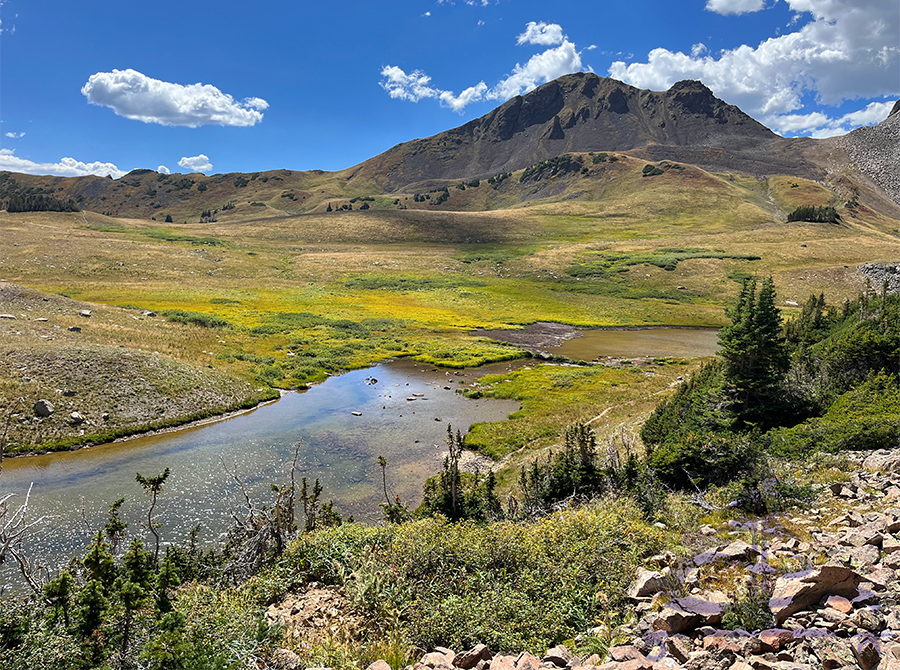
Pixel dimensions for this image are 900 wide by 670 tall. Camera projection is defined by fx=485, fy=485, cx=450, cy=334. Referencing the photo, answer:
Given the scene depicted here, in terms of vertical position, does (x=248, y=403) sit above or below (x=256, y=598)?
below

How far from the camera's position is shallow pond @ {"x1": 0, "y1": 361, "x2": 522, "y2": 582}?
2012 centimetres

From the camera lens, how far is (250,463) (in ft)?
85.5

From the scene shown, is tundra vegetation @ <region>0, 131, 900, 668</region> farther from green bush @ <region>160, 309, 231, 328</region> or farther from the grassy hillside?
the grassy hillside

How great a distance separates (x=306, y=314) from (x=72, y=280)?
145 ft

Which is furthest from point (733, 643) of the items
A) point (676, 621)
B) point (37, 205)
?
point (37, 205)

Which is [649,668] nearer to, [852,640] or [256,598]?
[852,640]

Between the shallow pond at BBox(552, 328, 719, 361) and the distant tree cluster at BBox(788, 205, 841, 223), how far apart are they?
10334 cm

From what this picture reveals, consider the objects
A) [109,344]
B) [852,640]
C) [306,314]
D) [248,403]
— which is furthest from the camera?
[306,314]

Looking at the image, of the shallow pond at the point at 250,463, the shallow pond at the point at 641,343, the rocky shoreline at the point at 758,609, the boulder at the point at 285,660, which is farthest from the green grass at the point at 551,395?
the boulder at the point at 285,660

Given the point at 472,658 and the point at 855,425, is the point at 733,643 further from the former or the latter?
the point at 855,425

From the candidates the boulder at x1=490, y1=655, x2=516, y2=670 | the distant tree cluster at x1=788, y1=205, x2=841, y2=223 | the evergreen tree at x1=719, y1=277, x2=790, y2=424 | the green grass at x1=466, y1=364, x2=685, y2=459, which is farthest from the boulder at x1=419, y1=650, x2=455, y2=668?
the distant tree cluster at x1=788, y1=205, x2=841, y2=223

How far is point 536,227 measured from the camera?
558 feet

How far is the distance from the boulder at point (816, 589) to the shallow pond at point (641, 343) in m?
51.7

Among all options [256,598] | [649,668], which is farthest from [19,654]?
[649,668]
